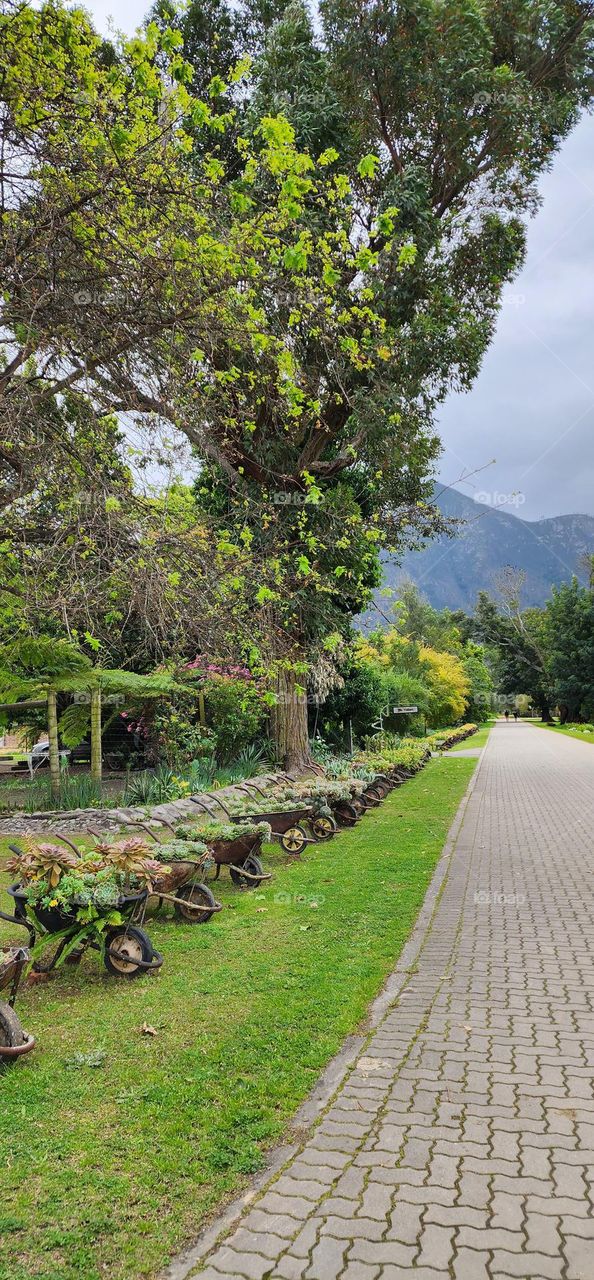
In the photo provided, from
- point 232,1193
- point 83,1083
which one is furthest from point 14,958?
point 232,1193

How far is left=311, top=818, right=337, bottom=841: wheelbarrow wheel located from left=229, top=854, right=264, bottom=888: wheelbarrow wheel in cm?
286

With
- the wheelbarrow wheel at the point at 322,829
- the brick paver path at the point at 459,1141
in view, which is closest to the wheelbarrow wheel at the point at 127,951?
the brick paver path at the point at 459,1141

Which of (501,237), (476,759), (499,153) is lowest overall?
(476,759)

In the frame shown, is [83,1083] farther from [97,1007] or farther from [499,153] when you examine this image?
[499,153]

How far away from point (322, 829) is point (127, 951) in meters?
6.16

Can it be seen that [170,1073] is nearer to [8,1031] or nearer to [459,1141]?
[8,1031]

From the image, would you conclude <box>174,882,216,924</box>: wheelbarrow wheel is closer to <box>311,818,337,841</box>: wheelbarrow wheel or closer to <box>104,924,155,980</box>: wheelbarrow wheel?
<box>104,924,155,980</box>: wheelbarrow wheel

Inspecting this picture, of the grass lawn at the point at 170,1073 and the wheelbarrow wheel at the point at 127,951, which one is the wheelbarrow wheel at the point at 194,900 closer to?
the grass lawn at the point at 170,1073

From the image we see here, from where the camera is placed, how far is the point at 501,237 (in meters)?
16.0

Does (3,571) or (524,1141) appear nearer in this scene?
(524,1141)

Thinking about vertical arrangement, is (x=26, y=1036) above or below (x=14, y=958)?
below

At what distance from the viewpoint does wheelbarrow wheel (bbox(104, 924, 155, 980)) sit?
5547mm

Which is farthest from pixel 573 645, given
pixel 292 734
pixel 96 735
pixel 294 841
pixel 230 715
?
pixel 294 841

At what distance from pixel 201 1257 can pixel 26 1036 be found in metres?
1.89
